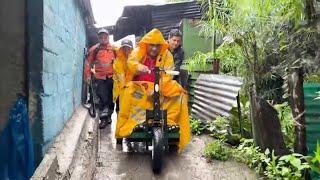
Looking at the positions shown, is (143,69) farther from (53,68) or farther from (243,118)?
(53,68)

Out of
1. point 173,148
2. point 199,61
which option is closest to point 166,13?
point 199,61

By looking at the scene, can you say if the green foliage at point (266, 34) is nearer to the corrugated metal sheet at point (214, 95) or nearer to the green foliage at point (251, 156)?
the green foliage at point (251, 156)

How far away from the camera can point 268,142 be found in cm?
579

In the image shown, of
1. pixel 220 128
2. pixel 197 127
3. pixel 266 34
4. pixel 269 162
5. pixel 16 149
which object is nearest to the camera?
pixel 16 149

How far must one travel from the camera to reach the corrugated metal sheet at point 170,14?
12562 millimetres

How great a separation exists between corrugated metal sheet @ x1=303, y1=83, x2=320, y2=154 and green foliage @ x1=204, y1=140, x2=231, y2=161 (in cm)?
166

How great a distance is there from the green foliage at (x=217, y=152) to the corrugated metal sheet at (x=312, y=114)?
5.44 feet

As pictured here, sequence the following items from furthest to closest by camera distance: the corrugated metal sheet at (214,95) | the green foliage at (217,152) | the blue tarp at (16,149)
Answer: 1. the corrugated metal sheet at (214,95)
2. the green foliage at (217,152)
3. the blue tarp at (16,149)

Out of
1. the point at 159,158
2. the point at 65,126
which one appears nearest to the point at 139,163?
the point at 159,158

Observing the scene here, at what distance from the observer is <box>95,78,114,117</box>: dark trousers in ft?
29.7

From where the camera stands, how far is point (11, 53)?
349 cm

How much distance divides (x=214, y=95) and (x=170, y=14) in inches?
203

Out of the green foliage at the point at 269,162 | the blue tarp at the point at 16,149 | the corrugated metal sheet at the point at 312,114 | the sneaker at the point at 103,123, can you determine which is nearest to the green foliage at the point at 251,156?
the green foliage at the point at 269,162

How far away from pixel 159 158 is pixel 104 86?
3.74 metres
